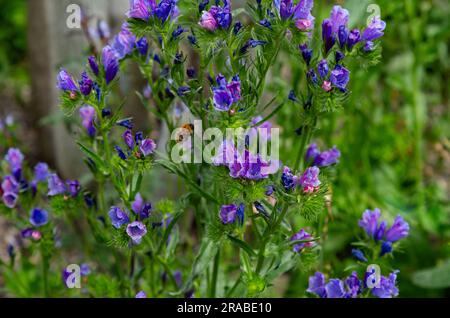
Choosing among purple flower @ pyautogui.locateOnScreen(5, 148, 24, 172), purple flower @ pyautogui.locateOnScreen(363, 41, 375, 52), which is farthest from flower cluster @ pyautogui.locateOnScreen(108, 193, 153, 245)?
purple flower @ pyautogui.locateOnScreen(363, 41, 375, 52)

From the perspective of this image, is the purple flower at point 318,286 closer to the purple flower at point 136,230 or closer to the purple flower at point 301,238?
the purple flower at point 301,238

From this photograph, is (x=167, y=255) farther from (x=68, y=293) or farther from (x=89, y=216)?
(x=68, y=293)

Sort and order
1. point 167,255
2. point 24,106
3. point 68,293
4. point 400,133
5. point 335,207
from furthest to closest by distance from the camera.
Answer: point 24,106, point 400,133, point 335,207, point 68,293, point 167,255

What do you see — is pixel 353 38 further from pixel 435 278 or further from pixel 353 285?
pixel 435 278

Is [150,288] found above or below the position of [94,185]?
below
